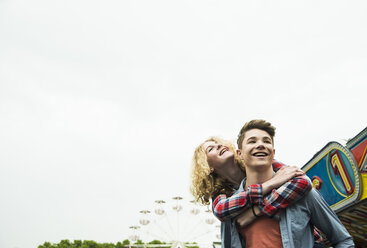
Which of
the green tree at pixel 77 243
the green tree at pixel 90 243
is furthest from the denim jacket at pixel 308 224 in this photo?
the green tree at pixel 77 243

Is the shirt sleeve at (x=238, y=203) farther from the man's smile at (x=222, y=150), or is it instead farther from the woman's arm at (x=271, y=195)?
the man's smile at (x=222, y=150)

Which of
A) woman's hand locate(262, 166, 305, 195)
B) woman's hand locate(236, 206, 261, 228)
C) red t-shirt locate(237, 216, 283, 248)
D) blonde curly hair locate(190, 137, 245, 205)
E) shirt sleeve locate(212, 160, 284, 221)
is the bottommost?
red t-shirt locate(237, 216, 283, 248)

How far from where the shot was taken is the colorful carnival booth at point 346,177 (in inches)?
166

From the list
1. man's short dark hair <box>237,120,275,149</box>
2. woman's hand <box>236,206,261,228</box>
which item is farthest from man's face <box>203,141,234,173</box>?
woman's hand <box>236,206,261,228</box>

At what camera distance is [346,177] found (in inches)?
179

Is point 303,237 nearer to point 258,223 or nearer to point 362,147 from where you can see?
point 258,223

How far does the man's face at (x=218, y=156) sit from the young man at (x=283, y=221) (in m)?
0.52

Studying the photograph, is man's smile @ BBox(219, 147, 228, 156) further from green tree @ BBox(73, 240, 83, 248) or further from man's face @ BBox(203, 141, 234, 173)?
green tree @ BBox(73, 240, 83, 248)

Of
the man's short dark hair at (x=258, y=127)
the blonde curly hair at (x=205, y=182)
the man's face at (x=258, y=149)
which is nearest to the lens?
the man's face at (x=258, y=149)

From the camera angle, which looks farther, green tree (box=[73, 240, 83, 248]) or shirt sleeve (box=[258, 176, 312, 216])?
green tree (box=[73, 240, 83, 248])

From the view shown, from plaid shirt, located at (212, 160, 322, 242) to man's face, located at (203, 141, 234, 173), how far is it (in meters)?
0.56

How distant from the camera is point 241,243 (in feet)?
7.00

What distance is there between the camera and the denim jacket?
1.87 meters

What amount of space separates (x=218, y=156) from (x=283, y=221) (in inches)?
37.6
